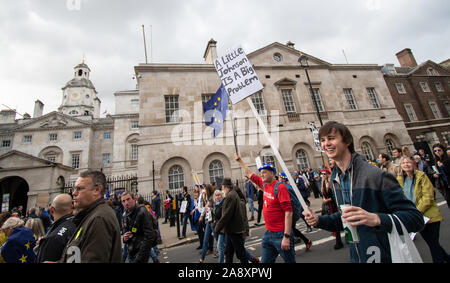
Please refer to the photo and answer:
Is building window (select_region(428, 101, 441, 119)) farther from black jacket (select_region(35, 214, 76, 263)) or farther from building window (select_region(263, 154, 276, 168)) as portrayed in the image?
black jacket (select_region(35, 214, 76, 263))


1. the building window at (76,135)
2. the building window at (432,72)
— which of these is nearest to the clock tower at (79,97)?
the building window at (76,135)

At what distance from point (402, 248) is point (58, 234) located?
11.3 ft

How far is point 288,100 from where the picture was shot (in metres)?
18.4

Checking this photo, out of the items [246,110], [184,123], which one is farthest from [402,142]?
[184,123]

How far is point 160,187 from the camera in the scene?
13539 millimetres

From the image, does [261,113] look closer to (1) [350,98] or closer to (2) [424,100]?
(1) [350,98]

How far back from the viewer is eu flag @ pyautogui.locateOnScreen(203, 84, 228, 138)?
18.1 feet

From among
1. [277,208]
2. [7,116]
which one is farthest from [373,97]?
[7,116]

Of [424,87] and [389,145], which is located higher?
[424,87]

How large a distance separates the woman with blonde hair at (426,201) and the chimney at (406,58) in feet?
128

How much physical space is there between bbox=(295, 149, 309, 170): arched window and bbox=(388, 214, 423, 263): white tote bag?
635 inches

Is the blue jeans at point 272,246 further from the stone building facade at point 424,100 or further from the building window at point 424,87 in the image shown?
the building window at point 424,87

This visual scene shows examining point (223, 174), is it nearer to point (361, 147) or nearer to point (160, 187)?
point (160, 187)

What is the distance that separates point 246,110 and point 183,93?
553cm
